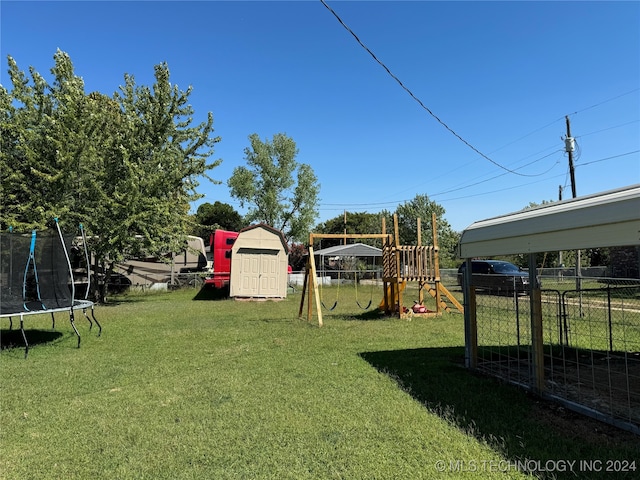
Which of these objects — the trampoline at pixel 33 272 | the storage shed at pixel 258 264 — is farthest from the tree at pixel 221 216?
the trampoline at pixel 33 272

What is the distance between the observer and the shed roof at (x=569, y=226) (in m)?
2.91

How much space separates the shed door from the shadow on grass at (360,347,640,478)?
1113cm

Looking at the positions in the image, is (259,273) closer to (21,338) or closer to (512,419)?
(21,338)

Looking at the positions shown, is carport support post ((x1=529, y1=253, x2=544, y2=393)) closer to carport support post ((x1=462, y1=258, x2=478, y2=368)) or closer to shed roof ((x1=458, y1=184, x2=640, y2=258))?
shed roof ((x1=458, y1=184, x2=640, y2=258))

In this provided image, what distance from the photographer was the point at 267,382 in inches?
180

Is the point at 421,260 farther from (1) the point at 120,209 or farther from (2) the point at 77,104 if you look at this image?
(2) the point at 77,104

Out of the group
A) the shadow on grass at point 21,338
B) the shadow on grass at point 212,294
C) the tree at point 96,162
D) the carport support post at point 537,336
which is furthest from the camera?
the shadow on grass at point 212,294

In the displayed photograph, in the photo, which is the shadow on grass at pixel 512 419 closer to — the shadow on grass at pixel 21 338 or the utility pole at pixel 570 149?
the shadow on grass at pixel 21 338

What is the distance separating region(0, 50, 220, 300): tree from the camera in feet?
40.6

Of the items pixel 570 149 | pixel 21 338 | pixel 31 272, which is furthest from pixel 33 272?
pixel 570 149

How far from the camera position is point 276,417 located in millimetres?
3529

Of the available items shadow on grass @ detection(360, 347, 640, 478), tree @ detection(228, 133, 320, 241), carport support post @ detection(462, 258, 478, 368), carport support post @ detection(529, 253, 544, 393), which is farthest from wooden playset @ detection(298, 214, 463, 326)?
tree @ detection(228, 133, 320, 241)

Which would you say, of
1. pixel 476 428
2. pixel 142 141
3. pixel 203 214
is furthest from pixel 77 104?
pixel 203 214

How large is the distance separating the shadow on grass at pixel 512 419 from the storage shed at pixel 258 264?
11.1 m
